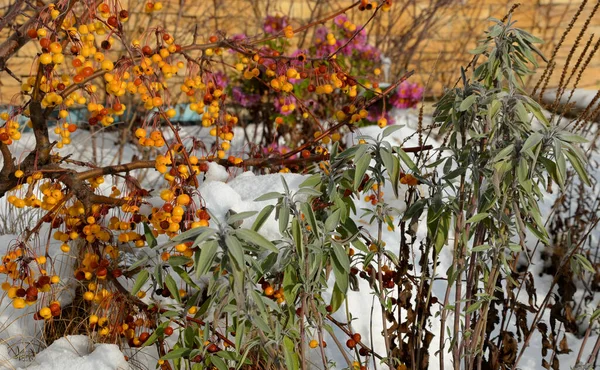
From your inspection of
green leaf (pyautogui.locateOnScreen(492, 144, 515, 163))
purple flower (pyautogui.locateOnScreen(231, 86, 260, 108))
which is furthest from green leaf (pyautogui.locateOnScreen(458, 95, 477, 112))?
purple flower (pyautogui.locateOnScreen(231, 86, 260, 108))

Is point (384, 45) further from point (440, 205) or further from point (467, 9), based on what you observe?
point (440, 205)

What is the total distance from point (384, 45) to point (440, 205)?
400 cm

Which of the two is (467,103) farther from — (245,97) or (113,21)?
(245,97)

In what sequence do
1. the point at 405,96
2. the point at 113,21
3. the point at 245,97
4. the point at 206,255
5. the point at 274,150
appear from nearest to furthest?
the point at 206,255, the point at 113,21, the point at 274,150, the point at 245,97, the point at 405,96

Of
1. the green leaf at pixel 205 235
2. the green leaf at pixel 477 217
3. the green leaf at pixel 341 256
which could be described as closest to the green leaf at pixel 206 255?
the green leaf at pixel 205 235

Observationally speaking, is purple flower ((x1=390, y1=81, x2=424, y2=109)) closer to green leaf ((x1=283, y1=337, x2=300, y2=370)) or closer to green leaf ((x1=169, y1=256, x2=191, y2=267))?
green leaf ((x1=283, y1=337, x2=300, y2=370))

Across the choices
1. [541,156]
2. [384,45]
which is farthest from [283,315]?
[384,45]

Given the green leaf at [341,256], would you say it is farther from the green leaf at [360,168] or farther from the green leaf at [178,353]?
the green leaf at [178,353]

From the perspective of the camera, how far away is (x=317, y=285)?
174 cm

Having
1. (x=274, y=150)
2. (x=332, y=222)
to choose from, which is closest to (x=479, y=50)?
(x=332, y=222)

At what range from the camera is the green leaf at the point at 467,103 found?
155 cm

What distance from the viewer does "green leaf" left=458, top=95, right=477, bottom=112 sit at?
1.55m

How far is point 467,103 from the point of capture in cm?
157

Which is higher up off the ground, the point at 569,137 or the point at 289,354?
the point at 569,137
